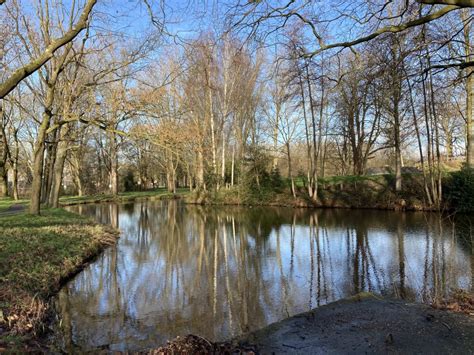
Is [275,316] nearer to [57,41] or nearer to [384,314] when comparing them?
[384,314]

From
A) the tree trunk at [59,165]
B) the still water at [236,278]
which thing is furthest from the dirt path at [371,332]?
the tree trunk at [59,165]

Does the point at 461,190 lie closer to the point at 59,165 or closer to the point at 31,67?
the point at 31,67

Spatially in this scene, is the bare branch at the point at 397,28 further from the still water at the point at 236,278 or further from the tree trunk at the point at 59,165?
the tree trunk at the point at 59,165

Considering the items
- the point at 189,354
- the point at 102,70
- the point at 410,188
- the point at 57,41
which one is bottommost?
the point at 189,354

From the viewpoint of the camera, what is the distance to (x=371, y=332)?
4676 mm

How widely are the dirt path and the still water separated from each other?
764 millimetres

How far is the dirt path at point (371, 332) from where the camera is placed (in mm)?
4227

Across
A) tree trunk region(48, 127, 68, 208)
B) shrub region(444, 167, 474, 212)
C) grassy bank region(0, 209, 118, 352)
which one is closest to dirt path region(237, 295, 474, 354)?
grassy bank region(0, 209, 118, 352)

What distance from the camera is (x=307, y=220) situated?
19641 mm

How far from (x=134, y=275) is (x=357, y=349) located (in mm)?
6310

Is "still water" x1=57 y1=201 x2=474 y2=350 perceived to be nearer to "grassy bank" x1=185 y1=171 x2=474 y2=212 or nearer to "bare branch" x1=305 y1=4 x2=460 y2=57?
"bare branch" x1=305 y1=4 x2=460 y2=57

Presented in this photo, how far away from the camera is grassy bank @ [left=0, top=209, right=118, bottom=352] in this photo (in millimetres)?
5016

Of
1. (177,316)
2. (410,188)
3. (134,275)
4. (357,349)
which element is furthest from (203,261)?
(410,188)

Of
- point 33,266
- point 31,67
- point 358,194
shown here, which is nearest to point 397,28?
point 31,67
